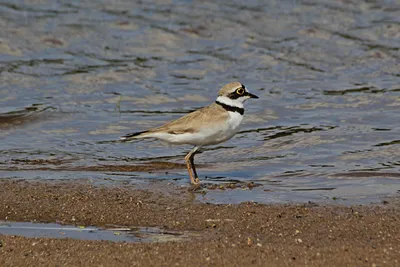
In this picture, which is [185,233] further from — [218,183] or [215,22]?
[215,22]

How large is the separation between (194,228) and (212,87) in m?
7.42

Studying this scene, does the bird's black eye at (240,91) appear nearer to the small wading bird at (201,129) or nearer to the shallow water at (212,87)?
the small wading bird at (201,129)

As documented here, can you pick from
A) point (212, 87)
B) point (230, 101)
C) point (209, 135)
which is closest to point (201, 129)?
point (209, 135)

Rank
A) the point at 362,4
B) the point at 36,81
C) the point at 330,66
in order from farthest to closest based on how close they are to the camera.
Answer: the point at 362,4
the point at 330,66
the point at 36,81

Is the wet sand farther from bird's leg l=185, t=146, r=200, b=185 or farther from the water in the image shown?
bird's leg l=185, t=146, r=200, b=185

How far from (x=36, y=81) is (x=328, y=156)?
6017 millimetres

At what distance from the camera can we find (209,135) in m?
9.56

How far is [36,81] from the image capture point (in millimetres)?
14750

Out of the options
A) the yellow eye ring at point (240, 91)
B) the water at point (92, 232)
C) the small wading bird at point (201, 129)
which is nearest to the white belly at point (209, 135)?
the small wading bird at point (201, 129)

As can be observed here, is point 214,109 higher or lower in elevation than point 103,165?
higher

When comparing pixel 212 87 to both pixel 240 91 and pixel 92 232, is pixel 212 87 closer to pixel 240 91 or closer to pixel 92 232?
pixel 240 91

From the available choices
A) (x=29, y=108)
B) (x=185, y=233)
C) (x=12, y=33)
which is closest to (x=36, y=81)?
(x=29, y=108)

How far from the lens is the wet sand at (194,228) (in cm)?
646

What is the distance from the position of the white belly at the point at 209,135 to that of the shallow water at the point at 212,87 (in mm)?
470
